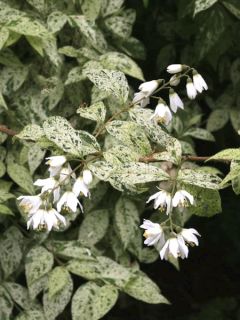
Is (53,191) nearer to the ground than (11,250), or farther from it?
farther from it

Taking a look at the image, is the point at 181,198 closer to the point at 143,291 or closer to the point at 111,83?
the point at 111,83

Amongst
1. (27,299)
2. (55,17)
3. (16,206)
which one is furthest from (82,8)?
(27,299)

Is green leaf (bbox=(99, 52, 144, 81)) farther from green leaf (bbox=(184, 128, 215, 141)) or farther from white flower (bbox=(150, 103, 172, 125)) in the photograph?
white flower (bbox=(150, 103, 172, 125))

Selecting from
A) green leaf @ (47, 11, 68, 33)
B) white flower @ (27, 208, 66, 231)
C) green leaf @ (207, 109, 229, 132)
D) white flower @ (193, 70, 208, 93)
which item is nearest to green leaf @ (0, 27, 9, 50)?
green leaf @ (47, 11, 68, 33)

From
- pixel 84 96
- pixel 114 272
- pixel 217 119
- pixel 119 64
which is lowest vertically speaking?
pixel 114 272

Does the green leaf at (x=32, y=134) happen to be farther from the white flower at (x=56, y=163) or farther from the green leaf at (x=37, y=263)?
the green leaf at (x=37, y=263)

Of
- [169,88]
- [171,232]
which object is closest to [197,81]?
[169,88]

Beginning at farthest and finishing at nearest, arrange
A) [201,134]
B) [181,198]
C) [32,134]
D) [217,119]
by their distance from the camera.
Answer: [217,119] → [201,134] → [32,134] → [181,198]

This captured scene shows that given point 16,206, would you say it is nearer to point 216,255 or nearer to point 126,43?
point 126,43
